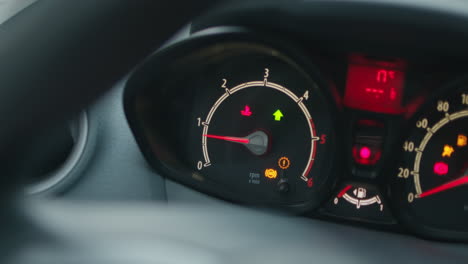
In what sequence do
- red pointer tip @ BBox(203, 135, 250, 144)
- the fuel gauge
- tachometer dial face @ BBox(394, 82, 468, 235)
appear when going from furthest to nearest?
red pointer tip @ BBox(203, 135, 250, 144) < the fuel gauge < tachometer dial face @ BBox(394, 82, 468, 235)

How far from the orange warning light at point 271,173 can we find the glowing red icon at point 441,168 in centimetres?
44

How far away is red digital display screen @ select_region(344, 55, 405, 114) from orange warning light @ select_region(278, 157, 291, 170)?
0.27m

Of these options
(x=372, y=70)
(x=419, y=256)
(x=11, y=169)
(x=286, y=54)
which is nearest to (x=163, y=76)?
(x=286, y=54)

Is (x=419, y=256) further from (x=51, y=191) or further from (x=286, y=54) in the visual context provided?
(x=51, y=191)

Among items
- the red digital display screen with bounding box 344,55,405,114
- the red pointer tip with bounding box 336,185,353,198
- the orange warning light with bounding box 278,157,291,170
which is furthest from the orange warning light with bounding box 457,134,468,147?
the orange warning light with bounding box 278,157,291,170

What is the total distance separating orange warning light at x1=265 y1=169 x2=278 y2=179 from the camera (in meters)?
1.80

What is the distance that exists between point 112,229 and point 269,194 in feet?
3.20

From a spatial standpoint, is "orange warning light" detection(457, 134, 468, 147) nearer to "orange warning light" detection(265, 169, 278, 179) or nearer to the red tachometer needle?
the red tachometer needle

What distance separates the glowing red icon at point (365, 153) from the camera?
64.9 inches

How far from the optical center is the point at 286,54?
61.8 inches

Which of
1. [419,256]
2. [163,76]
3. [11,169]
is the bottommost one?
[419,256]

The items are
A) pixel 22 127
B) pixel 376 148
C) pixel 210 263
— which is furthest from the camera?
pixel 376 148

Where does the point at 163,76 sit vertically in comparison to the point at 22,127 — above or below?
above

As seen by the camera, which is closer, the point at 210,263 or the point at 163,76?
the point at 210,263
